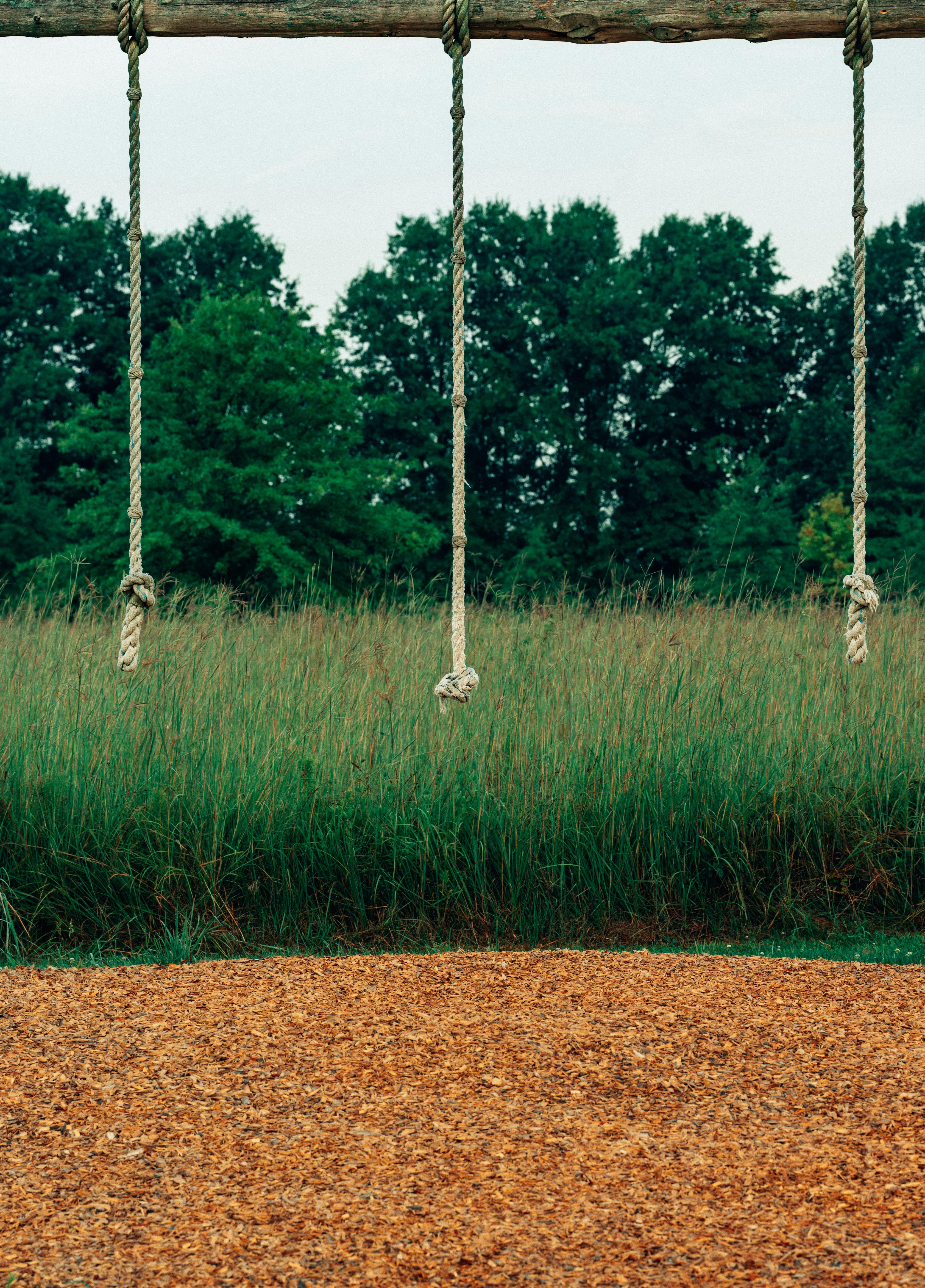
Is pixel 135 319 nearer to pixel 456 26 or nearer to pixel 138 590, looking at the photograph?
pixel 138 590

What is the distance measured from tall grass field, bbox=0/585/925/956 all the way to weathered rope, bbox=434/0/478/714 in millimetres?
448

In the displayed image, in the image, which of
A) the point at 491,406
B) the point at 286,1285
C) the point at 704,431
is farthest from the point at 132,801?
the point at 704,431

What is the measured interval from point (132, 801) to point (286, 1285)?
2642 millimetres

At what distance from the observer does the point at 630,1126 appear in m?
2.47

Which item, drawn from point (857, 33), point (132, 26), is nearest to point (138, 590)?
point (132, 26)

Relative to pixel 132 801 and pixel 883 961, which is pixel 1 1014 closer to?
pixel 132 801

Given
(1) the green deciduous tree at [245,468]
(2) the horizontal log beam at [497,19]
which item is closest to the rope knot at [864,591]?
(2) the horizontal log beam at [497,19]

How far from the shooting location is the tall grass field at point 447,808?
14.0 ft

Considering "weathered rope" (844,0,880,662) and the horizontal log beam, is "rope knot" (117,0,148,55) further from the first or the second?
"weathered rope" (844,0,880,662)

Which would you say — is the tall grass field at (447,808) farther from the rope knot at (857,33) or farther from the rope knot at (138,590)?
the rope knot at (857,33)

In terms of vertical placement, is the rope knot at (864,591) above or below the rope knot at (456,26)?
below

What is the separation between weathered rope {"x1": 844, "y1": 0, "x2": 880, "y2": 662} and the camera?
4145mm

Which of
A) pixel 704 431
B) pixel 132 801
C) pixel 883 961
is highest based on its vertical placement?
pixel 704 431

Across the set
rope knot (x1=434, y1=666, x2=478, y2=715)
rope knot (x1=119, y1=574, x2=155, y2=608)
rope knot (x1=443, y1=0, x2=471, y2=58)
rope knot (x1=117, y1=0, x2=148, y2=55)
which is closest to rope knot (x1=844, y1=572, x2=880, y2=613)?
rope knot (x1=434, y1=666, x2=478, y2=715)
